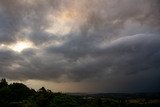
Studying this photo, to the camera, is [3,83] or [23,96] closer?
[23,96]

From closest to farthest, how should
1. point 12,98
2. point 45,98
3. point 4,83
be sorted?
1. point 45,98
2. point 12,98
3. point 4,83

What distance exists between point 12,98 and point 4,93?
5241 mm

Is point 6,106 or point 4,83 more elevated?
point 4,83

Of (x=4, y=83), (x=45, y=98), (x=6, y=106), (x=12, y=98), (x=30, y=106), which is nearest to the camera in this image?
(x=30, y=106)

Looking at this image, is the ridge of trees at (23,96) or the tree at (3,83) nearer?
the ridge of trees at (23,96)

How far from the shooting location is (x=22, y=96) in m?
158

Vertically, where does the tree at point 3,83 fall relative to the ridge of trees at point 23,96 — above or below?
above

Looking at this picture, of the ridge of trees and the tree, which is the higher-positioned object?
the tree

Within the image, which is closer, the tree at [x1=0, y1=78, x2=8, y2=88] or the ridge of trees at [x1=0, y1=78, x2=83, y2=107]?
the ridge of trees at [x1=0, y1=78, x2=83, y2=107]

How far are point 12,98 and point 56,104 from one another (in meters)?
87.5

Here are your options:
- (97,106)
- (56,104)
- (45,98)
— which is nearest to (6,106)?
(45,98)

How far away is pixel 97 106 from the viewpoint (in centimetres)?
12912

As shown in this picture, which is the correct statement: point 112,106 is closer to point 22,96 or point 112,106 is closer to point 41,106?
point 22,96

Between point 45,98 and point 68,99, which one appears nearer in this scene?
point 68,99
